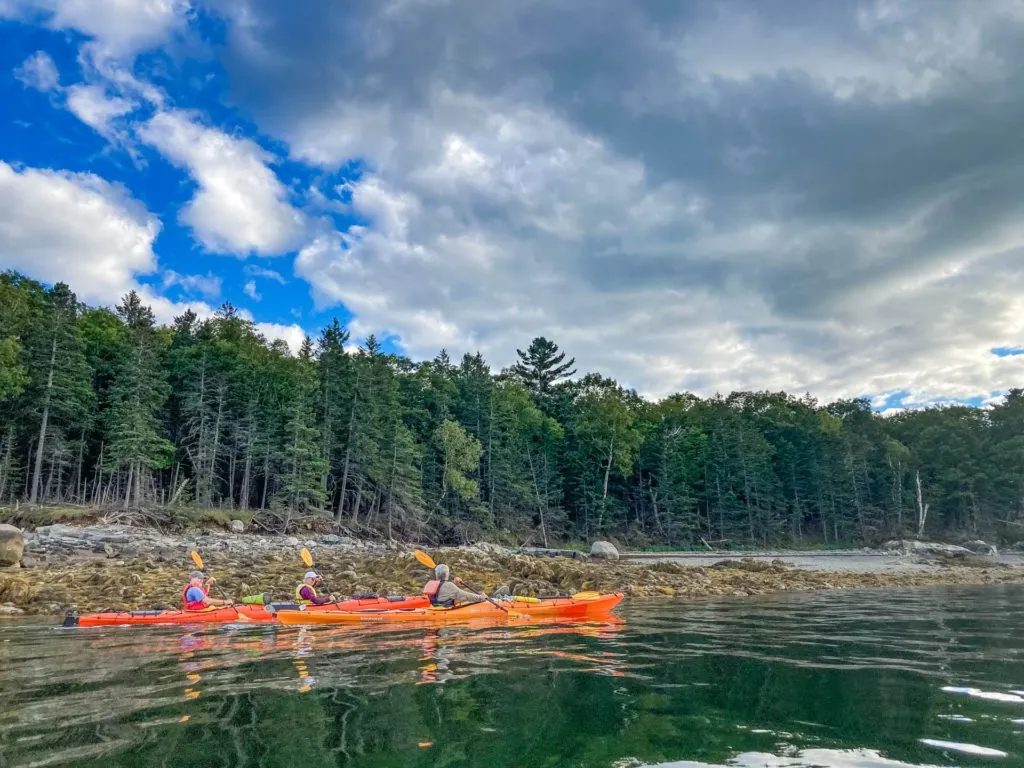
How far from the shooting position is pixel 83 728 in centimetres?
574

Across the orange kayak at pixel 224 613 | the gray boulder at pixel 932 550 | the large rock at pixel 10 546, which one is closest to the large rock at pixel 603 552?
the gray boulder at pixel 932 550

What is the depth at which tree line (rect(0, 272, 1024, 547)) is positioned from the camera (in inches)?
1626

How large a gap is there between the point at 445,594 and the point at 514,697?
25.1 ft

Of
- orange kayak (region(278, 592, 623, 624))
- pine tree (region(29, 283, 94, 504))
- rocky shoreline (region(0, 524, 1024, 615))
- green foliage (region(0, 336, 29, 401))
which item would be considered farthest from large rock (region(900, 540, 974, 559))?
green foliage (region(0, 336, 29, 401))

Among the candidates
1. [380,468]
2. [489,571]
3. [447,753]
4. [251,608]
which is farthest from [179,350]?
[447,753]

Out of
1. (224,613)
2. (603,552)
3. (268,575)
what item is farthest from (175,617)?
(603,552)

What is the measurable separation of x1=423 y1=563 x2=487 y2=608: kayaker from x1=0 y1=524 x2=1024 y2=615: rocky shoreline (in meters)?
3.51

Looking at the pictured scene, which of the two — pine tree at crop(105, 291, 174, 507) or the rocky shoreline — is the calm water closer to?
the rocky shoreline

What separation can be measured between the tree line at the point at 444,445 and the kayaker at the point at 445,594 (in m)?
25.5

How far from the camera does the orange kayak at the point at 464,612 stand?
13.7 meters

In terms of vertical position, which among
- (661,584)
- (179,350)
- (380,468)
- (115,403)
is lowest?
(661,584)

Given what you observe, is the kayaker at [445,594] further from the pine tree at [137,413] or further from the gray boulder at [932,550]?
the gray boulder at [932,550]

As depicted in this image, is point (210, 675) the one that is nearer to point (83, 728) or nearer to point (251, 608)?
point (83, 728)

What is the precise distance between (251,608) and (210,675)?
20.8 feet
